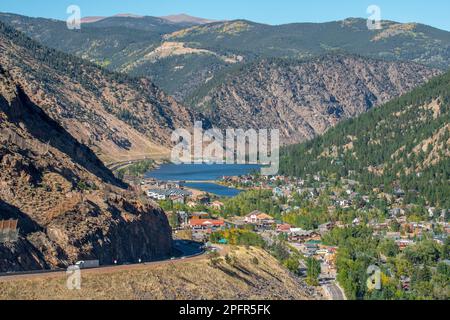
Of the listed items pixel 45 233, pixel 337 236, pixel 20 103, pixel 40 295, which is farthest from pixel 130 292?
pixel 337 236

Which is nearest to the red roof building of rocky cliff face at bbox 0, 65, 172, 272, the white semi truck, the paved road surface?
rocky cliff face at bbox 0, 65, 172, 272

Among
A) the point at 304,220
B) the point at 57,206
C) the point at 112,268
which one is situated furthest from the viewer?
the point at 304,220

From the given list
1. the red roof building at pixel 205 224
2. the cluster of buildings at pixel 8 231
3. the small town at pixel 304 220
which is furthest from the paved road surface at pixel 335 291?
the red roof building at pixel 205 224

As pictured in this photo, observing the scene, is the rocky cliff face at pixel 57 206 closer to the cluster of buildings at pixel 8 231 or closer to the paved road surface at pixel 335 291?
the cluster of buildings at pixel 8 231

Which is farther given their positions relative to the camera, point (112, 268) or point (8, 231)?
point (8, 231)

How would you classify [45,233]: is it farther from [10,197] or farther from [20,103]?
[20,103]

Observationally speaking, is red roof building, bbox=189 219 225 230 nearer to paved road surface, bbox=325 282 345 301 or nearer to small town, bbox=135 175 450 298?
small town, bbox=135 175 450 298

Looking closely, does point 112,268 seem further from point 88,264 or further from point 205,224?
point 205,224

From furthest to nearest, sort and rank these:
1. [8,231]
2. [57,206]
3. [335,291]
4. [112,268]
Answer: [335,291] → [57,206] → [8,231] → [112,268]

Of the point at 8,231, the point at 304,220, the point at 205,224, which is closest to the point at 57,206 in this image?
the point at 8,231
